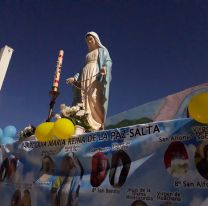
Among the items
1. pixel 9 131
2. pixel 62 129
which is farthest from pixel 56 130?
pixel 9 131

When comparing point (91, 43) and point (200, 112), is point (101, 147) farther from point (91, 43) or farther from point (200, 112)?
point (91, 43)

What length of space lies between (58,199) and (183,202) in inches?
89.8

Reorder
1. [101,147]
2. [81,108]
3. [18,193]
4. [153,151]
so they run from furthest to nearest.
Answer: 1. [81,108]
2. [18,193]
3. [101,147]
4. [153,151]

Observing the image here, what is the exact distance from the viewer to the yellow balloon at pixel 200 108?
3314mm

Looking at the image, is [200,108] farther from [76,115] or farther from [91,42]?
[91,42]

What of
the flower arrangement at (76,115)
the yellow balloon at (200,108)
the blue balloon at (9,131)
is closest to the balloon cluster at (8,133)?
the blue balloon at (9,131)

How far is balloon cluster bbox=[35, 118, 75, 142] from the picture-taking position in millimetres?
5205

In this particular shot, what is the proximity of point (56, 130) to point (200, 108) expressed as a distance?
8.83 ft

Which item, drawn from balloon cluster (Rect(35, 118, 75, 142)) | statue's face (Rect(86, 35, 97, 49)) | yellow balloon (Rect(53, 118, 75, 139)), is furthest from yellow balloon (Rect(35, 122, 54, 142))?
statue's face (Rect(86, 35, 97, 49))

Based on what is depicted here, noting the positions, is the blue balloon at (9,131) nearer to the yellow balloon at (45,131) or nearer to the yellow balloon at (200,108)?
the yellow balloon at (45,131)

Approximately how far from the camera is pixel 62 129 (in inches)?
204

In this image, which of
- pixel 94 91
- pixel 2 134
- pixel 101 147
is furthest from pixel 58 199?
pixel 2 134

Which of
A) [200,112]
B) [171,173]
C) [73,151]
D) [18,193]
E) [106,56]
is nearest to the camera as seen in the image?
[200,112]

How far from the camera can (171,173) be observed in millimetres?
3680
